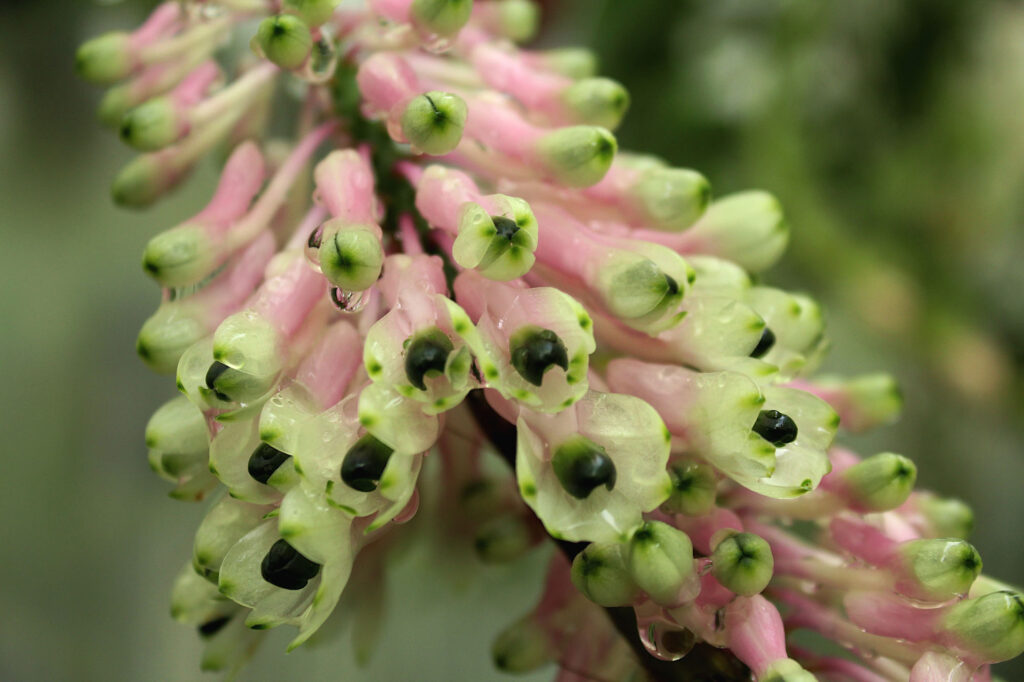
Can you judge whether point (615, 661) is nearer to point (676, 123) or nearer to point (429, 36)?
point (429, 36)

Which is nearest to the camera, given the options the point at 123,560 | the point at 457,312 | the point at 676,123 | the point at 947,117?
the point at 457,312

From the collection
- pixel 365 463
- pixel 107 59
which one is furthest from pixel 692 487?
pixel 107 59

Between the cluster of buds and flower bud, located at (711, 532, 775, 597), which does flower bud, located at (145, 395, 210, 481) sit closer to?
the cluster of buds

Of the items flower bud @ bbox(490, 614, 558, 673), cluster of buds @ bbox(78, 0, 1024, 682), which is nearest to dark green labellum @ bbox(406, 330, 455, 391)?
cluster of buds @ bbox(78, 0, 1024, 682)

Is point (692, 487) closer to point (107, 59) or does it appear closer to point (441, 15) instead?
point (441, 15)

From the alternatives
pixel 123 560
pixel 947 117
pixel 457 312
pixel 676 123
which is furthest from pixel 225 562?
pixel 947 117

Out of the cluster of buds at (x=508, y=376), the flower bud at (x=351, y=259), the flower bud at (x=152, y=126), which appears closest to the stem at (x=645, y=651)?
the cluster of buds at (x=508, y=376)
